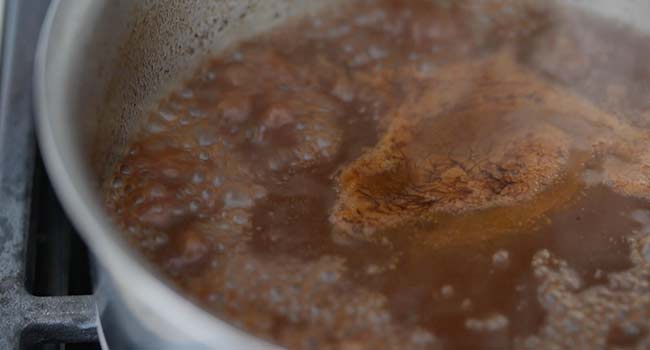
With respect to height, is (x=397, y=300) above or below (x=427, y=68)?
below

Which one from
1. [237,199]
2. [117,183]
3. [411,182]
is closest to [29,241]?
[117,183]

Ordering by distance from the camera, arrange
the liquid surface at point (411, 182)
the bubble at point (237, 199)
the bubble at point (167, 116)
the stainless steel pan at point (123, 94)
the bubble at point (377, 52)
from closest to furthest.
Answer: the stainless steel pan at point (123, 94) < the liquid surface at point (411, 182) < the bubble at point (237, 199) < the bubble at point (167, 116) < the bubble at point (377, 52)

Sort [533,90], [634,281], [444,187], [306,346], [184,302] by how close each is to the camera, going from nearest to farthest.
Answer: [184,302] → [306,346] → [634,281] → [444,187] → [533,90]

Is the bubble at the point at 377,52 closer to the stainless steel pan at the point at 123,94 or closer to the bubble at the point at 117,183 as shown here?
the stainless steel pan at the point at 123,94

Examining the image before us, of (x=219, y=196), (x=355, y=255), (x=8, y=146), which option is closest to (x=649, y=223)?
(x=355, y=255)

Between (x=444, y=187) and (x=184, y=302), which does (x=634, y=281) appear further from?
(x=184, y=302)

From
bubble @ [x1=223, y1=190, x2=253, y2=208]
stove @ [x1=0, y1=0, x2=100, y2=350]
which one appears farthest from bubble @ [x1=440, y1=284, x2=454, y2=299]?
stove @ [x1=0, y1=0, x2=100, y2=350]

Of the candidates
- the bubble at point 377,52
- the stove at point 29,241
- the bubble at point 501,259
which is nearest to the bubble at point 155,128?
the stove at point 29,241
